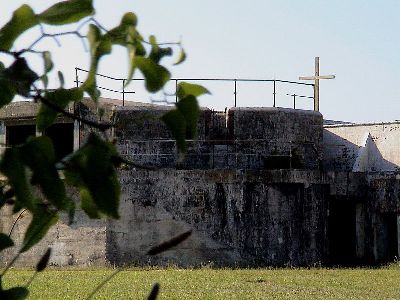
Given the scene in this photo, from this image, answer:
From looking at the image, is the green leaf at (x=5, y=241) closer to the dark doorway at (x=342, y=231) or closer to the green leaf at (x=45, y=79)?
the green leaf at (x=45, y=79)

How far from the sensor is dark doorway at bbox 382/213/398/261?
61.6 feet

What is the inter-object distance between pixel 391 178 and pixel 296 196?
2462mm

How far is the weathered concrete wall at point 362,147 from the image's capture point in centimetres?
2083

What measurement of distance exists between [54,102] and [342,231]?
18.7 metres

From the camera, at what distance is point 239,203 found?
17281 millimetres

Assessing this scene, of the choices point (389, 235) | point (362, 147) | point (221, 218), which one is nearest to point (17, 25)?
point (221, 218)

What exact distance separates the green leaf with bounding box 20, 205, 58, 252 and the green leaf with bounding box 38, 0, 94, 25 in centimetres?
19

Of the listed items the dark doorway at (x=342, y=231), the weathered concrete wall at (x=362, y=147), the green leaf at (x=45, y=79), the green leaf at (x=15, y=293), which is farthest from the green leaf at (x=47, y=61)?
the weathered concrete wall at (x=362, y=147)

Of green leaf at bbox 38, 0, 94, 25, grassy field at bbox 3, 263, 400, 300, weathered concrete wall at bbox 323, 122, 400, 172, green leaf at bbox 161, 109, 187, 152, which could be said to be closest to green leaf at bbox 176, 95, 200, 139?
green leaf at bbox 161, 109, 187, 152

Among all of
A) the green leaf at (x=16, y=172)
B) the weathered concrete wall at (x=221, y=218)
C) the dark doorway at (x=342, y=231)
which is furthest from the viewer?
the dark doorway at (x=342, y=231)

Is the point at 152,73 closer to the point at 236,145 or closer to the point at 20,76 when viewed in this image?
the point at 20,76

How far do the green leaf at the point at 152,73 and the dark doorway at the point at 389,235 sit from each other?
18.4 m

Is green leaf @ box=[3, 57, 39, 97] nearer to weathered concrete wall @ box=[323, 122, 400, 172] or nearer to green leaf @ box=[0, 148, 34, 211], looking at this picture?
green leaf @ box=[0, 148, 34, 211]

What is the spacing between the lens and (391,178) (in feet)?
61.5
